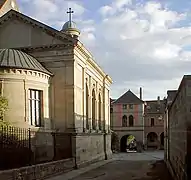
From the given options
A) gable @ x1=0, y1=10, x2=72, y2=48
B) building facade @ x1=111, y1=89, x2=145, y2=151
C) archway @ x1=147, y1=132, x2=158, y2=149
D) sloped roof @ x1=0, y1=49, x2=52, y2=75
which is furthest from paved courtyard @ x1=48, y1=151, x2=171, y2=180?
archway @ x1=147, y1=132, x2=158, y2=149

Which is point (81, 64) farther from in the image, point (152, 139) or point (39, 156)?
point (152, 139)

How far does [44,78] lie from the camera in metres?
25.5

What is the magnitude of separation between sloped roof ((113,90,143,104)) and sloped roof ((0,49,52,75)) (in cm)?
5313

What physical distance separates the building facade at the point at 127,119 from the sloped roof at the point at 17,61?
168ft

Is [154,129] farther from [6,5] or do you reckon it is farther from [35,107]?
[35,107]

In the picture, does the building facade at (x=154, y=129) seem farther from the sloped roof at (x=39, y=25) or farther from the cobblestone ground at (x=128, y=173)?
the sloped roof at (x=39, y=25)

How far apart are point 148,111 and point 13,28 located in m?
57.3

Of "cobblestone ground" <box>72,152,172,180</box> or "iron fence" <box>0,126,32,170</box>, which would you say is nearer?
"iron fence" <box>0,126,32,170</box>

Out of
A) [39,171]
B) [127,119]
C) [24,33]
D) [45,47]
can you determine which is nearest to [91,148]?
[45,47]

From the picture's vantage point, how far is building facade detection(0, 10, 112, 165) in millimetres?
23469

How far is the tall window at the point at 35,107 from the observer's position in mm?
24391

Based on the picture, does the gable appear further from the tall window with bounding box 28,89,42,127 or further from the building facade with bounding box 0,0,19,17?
the building facade with bounding box 0,0,19,17

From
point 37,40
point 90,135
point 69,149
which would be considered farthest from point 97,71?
point 69,149

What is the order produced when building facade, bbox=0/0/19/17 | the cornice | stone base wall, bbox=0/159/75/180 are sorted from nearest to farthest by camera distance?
stone base wall, bbox=0/159/75/180 < the cornice < building facade, bbox=0/0/19/17
